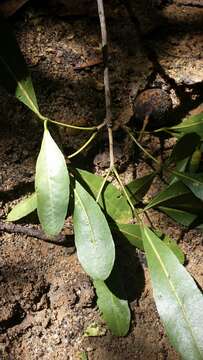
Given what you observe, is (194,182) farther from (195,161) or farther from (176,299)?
(176,299)

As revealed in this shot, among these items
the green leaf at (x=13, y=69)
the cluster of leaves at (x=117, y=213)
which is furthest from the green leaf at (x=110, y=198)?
the green leaf at (x=13, y=69)

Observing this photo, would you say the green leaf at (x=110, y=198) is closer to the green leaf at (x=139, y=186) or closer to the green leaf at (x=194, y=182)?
the green leaf at (x=139, y=186)

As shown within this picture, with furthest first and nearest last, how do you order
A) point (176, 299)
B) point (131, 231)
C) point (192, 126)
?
point (192, 126)
point (131, 231)
point (176, 299)

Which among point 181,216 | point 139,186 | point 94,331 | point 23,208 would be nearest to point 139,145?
point 139,186

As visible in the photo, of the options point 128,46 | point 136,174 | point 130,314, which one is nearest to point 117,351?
point 130,314

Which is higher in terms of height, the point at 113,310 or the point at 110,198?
the point at 110,198

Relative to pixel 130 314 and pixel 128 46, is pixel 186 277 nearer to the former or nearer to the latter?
pixel 130 314

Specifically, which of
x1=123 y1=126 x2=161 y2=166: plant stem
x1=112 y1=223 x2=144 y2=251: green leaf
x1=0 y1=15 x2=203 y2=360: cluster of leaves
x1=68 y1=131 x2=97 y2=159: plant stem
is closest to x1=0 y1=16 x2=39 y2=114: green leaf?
x1=0 y1=15 x2=203 y2=360: cluster of leaves
